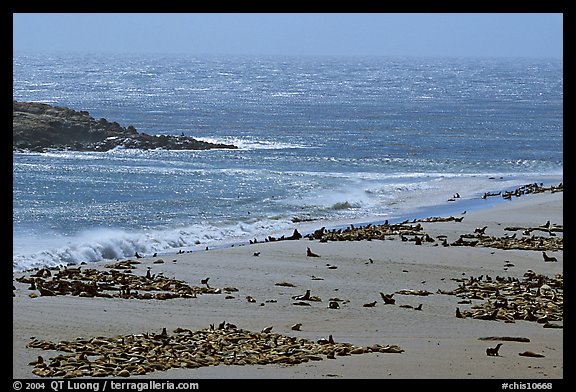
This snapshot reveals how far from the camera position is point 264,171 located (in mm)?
31906

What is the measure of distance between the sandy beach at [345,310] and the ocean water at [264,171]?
13.5 ft

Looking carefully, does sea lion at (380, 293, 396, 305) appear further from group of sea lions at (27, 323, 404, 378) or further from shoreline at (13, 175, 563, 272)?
shoreline at (13, 175, 563, 272)

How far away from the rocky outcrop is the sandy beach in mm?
23138

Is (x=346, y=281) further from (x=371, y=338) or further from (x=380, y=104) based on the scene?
(x=380, y=104)

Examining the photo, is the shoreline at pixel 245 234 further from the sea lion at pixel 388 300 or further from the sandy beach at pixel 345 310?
the sea lion at pixel 388 300

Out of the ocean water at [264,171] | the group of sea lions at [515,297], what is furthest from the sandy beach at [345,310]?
the ocean water at [264,171]

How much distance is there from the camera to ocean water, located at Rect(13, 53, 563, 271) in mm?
20422

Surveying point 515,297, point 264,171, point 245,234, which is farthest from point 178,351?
point 264,171

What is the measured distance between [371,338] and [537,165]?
2841 cm

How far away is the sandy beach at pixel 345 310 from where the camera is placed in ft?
23.5

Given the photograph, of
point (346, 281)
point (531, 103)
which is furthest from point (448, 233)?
point (531, 103)
